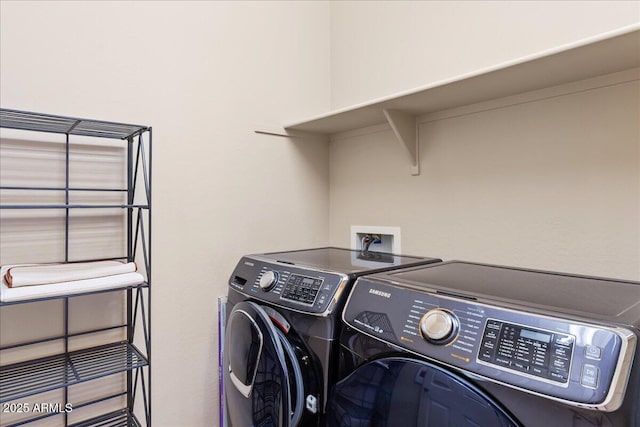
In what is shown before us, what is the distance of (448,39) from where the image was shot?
1.53 metres

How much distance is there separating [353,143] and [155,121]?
96 centimetres

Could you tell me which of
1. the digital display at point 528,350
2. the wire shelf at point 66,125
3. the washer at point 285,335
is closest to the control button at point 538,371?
the digital display at point 528,350

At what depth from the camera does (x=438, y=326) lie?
2.45 feet

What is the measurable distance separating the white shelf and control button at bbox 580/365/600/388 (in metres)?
0.78

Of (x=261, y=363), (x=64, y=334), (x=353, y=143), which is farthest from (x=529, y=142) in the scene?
(x=64, y=334)

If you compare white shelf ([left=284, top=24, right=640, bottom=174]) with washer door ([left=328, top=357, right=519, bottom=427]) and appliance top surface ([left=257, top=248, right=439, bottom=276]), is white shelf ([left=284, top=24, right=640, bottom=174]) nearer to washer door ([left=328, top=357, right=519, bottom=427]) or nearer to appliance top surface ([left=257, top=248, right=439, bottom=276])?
appliance top surface ([left=257, top=248, right=439, bottom=276])

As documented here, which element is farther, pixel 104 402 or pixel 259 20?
pixel 259 20

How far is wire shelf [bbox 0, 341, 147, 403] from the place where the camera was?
1040mm

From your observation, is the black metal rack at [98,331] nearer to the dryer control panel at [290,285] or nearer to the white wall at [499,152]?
the dryer control panel at [290,285]

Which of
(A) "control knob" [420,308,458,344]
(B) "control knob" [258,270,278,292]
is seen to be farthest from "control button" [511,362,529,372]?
(B) "control knob" [258,270,278,292]

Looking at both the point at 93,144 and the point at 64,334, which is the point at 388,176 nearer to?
the point at 93,144

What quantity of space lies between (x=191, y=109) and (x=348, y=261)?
0.92 m

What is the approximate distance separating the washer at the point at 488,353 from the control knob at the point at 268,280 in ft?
1.04

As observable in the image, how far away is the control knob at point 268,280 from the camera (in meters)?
1.19
